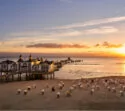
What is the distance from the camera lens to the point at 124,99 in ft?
64.4

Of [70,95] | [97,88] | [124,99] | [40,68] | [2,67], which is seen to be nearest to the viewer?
[124,99]

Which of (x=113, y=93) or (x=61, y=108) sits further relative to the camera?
(x=113, y=93)

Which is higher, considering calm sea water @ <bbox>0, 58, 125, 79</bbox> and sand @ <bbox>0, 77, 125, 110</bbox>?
calm sea water @ <bbox>0, 58, 125, 79</bbox>

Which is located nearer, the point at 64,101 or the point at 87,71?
the point at 64,101

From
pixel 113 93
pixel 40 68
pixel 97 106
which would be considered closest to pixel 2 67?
pixel 40 68

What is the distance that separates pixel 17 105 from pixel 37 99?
2210 millimetres

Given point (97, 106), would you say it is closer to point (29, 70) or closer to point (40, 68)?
point (29, 70)

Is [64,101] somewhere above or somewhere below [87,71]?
below

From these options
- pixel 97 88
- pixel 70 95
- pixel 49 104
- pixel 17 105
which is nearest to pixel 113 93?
pixel 97 88

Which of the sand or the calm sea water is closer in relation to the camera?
the sand

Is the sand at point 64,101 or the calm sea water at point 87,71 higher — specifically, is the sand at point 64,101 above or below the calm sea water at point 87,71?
below

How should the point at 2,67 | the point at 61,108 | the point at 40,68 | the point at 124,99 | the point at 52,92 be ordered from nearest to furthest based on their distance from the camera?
the point at 61,108
the point at 124,99
the point at 52,92
the point at 2,67
the point at 40,68

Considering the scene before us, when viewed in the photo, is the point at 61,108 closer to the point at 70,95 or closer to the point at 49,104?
the point at 49,104

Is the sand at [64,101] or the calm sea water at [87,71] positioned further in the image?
the calm sea water at [87,71]
